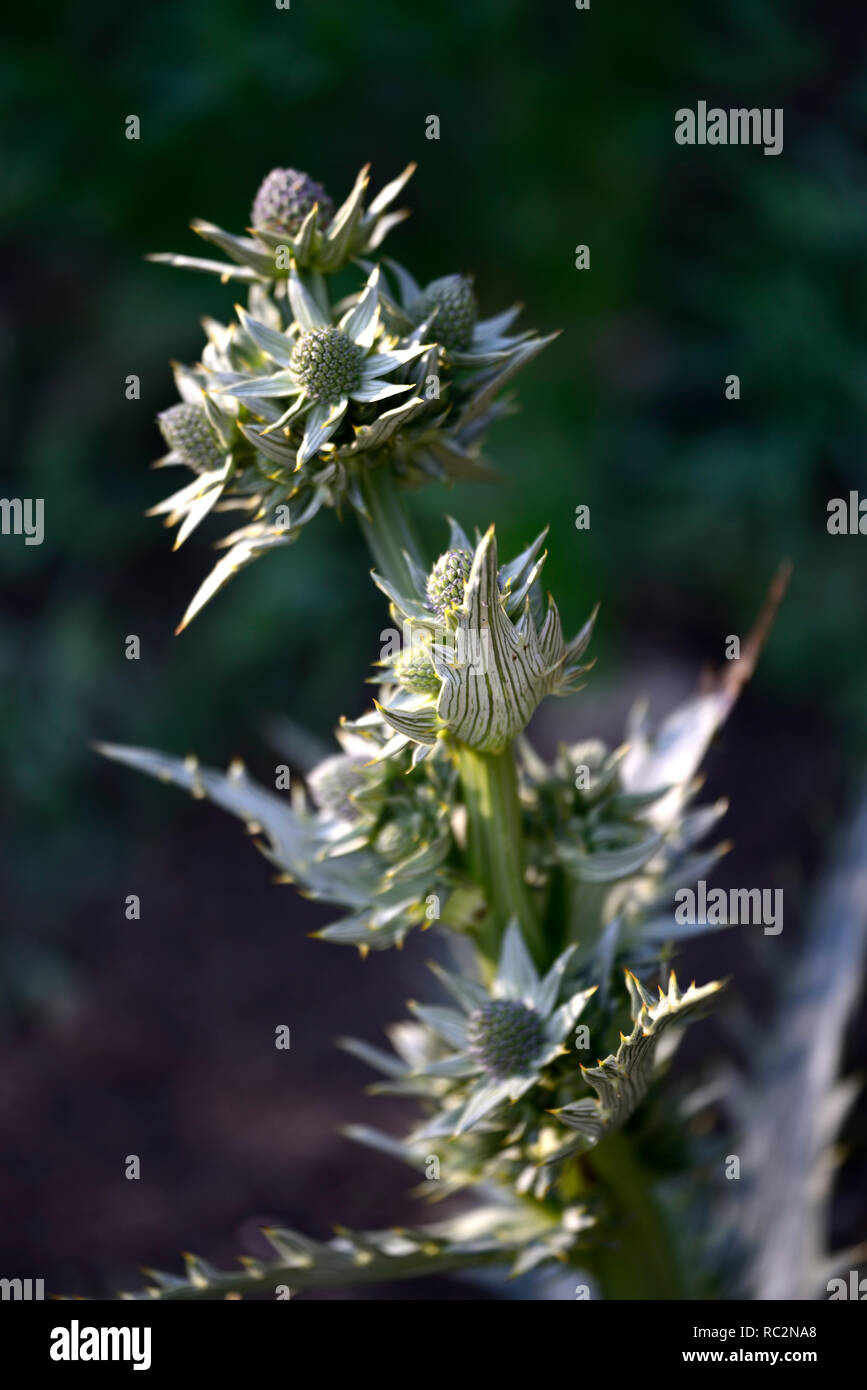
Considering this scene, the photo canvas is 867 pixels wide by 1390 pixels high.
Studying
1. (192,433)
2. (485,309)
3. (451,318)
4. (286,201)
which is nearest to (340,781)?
(192,433)

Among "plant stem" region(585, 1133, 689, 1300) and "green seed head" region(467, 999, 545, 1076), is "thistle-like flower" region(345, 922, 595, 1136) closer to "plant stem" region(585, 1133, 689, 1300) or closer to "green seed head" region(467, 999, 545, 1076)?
"green seed head" region(467, 999, 545, 1076)

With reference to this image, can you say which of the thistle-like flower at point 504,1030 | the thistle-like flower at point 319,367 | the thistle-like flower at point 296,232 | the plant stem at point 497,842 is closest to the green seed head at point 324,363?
the thistle-like flower at point 319,367

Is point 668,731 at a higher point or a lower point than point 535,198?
lower
